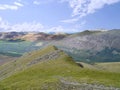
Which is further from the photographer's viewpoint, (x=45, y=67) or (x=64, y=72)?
(x=45, y=67)

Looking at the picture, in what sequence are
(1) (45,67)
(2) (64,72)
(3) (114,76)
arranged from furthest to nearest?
1. (1) (45,67)
2. (2) (64,72)
3. (3) (114,76)

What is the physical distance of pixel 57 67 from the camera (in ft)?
261

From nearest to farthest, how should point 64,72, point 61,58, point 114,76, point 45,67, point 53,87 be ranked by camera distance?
1. point 53,87
2. point 114,76
3. point 64,72
4. point 45,67
5. point 61,58

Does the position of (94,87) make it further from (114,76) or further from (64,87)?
(114,76)

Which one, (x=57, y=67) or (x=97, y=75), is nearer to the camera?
(x=97, y=75)

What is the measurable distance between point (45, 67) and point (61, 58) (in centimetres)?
1485

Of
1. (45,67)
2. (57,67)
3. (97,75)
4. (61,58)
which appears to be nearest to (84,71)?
(97,75)

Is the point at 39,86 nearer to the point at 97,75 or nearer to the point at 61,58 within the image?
the point at 97,75

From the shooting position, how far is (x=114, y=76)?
67.0m

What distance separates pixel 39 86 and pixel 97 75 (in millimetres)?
20048

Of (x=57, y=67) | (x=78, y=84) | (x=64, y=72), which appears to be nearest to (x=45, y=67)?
(x=57, y=67)

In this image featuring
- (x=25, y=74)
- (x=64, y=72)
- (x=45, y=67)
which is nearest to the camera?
Result: (x=64, y=72)

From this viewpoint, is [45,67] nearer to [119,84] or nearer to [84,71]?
[84,71]

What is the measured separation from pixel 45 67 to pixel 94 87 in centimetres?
3307
